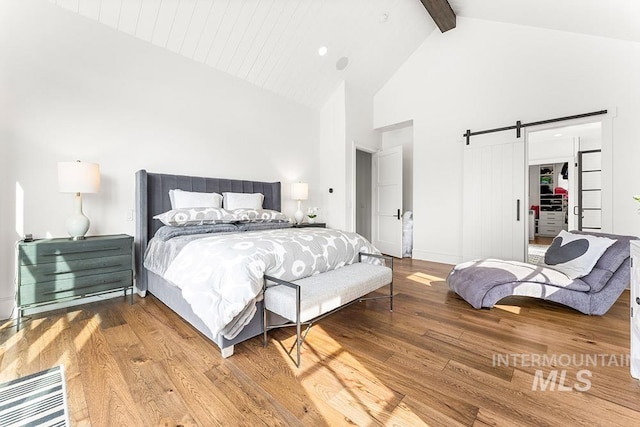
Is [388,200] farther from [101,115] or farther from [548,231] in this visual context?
[548,231]

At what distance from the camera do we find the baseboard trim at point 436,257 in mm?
4673

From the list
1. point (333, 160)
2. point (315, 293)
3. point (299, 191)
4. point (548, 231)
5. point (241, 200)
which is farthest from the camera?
point (548, 231)

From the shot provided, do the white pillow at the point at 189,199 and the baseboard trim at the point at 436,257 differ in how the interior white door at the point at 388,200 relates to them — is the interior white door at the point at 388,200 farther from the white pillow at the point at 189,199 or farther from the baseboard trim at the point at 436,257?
the white pillow at the point at 189,199

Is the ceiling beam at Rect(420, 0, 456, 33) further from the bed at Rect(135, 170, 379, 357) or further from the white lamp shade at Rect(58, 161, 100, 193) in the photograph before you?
the white lamp shade at Rect(58, 161, 100, 193)

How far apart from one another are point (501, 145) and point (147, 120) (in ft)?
15.9

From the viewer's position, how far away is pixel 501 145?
419 cm

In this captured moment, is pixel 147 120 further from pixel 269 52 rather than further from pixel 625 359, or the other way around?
pixel 625 359

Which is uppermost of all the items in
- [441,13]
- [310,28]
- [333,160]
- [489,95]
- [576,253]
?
[441,13]

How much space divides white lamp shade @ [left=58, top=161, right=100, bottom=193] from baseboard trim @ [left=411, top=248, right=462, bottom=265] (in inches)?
187

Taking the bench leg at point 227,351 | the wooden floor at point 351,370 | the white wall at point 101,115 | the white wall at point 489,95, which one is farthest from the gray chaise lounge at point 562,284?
the white wall at point 101,115

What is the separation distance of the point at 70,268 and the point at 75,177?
0.80 meters

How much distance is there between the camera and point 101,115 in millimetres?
2939

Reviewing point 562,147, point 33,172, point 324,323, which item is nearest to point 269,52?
point 33,172

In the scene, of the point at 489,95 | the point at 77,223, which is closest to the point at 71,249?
the point at 77,223
